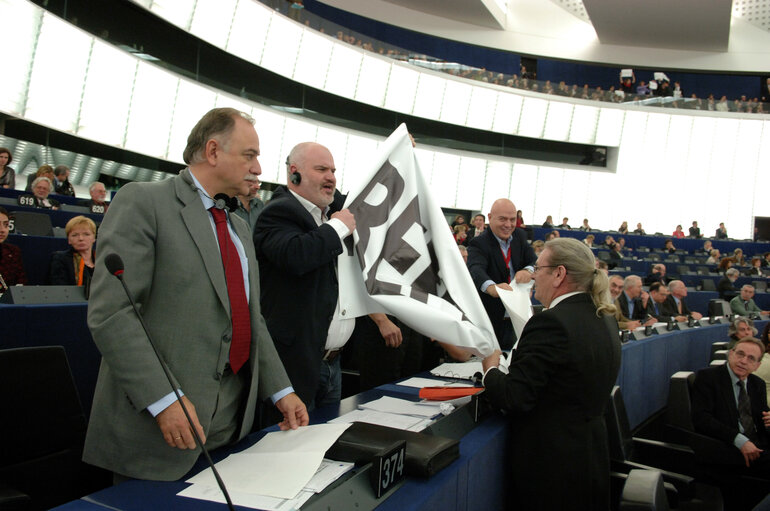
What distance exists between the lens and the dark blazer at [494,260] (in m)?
3.40

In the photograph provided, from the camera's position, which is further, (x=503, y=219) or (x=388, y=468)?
(x=503, y=219)

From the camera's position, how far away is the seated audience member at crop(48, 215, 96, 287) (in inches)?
166

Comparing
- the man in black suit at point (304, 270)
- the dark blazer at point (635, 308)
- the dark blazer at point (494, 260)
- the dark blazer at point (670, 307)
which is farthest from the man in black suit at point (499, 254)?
the dark blazer at point (670, 307)

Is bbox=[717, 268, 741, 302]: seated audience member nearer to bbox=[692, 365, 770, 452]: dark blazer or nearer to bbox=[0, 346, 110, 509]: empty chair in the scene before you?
bbox=[692, 365, 770, 452]: dark blazer

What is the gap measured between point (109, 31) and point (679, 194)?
20.2m

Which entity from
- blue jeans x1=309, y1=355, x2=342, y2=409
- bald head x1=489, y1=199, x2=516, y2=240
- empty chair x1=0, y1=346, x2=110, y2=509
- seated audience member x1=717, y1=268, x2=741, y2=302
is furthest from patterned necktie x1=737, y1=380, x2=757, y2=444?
seated audience member x1=717, y1=268, x2=741, y2=302

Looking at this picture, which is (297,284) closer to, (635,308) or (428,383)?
(428,383)

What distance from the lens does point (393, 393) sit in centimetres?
212

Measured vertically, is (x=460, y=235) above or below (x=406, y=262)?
above

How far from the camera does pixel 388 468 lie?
124 centimetres

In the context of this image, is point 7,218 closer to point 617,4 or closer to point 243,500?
point 243,500

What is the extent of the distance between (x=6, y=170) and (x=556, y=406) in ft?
23.6

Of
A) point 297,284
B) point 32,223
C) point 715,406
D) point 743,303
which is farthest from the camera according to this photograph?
point 743,303

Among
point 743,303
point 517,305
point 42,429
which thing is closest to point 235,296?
point 42,429
